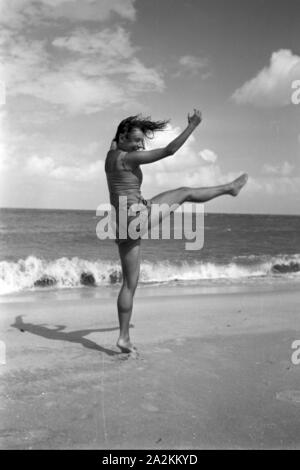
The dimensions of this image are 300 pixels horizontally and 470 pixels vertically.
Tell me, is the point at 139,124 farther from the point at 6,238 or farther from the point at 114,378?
the point at 6,238

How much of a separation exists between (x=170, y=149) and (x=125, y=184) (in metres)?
0.62

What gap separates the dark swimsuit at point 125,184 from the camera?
422 centimetres

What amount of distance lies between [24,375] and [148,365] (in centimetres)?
103

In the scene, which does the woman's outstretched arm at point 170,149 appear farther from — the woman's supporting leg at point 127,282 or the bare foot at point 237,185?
the bare foot at point 237,185

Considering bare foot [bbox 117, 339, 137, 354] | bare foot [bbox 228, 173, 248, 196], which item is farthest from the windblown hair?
bare foot [bbox 117, 339, 137, 354]

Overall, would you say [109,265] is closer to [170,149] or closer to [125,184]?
[125,184]

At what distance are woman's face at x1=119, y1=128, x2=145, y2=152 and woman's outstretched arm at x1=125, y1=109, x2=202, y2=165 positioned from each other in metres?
0.21

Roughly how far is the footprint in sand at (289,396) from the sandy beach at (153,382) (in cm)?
1

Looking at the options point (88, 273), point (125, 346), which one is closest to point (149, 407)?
point (125, 346)

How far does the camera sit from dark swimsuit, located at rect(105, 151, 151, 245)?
4.22m

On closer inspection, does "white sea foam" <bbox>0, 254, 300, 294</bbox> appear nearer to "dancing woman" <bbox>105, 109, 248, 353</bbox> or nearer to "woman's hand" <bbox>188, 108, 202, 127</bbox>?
"dancing woman" <bbox>105, 109, 248, 353</bbox>

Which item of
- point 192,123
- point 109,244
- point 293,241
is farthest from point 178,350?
point 293,241

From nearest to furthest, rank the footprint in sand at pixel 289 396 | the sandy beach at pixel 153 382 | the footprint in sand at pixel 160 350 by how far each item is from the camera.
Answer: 1. the sandy beach at pixel 153 382
2. the footprint in sand at pixel 289 396
3. the footprint in sand at pixel 160 350

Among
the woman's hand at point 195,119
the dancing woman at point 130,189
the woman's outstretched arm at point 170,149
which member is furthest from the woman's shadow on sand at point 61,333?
the woman's hand at point 195,119
